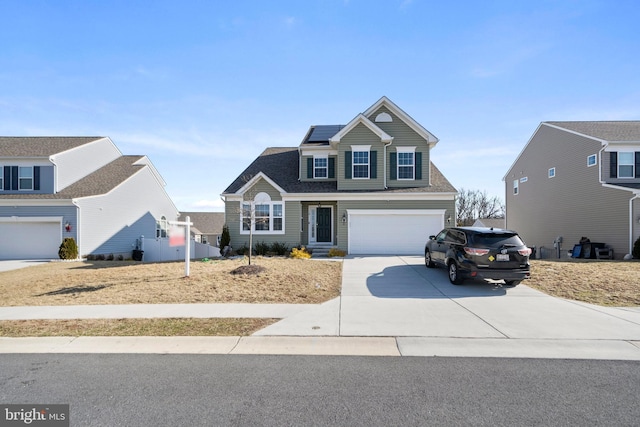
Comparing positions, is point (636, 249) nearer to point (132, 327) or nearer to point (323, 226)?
point (323, 226)

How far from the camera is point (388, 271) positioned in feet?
40.4

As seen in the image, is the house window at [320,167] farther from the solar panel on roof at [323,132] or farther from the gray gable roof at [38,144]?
the gray gable roof at [38,144]

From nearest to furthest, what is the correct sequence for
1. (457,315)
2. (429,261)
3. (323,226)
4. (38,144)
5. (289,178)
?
(457,315) < (429,261) < (323,226) < (289,178) < (38,144)

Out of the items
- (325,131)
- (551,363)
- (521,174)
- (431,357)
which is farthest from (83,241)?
(521,174)

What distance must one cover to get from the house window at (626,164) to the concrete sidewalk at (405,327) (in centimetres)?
1603

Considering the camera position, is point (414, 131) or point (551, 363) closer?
point (551, 363)

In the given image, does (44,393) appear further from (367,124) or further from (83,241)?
(83,241)

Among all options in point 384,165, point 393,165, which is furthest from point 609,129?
point 384,165

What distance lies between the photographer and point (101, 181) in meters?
22.6

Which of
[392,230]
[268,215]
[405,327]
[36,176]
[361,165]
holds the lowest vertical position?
[405,327]

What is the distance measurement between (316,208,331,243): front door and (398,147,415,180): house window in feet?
15.9

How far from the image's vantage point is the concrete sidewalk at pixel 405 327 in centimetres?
529

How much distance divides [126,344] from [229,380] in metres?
2.38

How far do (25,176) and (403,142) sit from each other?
23162mm
